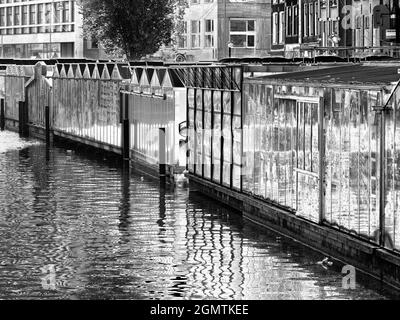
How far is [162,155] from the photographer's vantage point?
1945 inches

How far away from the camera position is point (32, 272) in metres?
28.5

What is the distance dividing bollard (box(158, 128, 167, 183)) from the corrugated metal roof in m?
11.4

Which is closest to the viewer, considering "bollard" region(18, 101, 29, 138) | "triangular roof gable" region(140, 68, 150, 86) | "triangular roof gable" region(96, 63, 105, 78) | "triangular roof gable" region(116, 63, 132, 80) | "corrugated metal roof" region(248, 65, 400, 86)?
"corrugated metal roof" region(248, 65, 400, 86)

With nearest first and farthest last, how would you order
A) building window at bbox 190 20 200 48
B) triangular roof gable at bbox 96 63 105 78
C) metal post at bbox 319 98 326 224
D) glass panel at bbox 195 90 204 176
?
1. metal post at bbox 319 98 326 224
2. glass panel at bbox 195 90 204 176
3. triangular roof gable at bbox 96 63 105 78
4. building window at bbox 190 20 200 48

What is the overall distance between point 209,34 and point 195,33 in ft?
10.9

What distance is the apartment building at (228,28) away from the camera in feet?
487

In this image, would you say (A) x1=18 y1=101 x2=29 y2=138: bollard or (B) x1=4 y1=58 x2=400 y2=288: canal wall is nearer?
(B) x1=4 y1=58 x2=400 y2=288: canal wall

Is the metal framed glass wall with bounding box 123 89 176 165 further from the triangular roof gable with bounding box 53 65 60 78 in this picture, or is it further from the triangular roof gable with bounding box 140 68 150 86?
the triangular roof gable with bounding box 53 65 60 78

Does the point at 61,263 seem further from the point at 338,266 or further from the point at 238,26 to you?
the point at 238,26

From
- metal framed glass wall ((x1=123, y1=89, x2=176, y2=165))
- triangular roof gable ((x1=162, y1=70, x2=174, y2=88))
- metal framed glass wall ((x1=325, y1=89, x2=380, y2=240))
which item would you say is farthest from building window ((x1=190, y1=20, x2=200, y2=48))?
metal framed glass wall ((x1=325, y1=89, x2=380, y2=240))

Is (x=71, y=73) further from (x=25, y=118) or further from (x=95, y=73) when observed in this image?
(x=25, y=118)

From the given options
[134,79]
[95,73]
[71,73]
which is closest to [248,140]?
[134,79]

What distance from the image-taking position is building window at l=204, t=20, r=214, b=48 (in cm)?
14950
